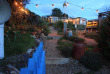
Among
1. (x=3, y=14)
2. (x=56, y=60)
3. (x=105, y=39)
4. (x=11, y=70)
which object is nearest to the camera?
(x=11, y=70)

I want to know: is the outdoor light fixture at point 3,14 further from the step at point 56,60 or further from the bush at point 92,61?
the bush at point 92,61

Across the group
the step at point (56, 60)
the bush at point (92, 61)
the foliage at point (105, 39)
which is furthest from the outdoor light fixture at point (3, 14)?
the foliage at point (105, 39)

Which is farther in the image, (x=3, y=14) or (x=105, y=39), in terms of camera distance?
(x=105, y=39)

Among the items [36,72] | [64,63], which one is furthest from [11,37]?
[36,72]

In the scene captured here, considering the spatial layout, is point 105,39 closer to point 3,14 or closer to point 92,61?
point 92,61

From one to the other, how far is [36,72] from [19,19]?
7410 millimetres

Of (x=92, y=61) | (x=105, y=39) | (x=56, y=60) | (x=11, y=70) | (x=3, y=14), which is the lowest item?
(x=56, y=60)

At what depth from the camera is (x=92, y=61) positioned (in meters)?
4.58

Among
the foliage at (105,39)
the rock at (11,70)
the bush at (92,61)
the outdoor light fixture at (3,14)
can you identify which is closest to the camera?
the rock at (11,70)

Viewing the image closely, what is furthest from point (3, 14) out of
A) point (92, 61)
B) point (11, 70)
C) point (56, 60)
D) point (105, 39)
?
point (105, 39)

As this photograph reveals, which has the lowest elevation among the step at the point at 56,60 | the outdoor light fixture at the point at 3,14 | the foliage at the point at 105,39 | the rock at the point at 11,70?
the step at the point at 56,60

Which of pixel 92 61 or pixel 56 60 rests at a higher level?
pixel 92 61

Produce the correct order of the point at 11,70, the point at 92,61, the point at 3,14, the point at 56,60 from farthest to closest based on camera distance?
the point at 56,60 → the point at 92,61 → the point at 3,14 → the point at 11,70

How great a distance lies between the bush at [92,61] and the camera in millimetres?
4488
